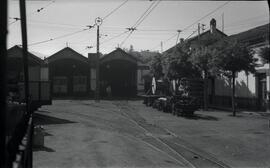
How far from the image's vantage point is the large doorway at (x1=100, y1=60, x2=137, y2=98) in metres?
55.4

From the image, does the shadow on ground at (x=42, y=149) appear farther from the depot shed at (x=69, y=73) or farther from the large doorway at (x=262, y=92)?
the depot shed at (x=69, y=73)

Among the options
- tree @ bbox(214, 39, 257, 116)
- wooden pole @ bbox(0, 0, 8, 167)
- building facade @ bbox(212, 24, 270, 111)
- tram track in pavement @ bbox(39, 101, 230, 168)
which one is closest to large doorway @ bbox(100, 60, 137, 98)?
building facade @ bbox(212, 24, 270, 111)

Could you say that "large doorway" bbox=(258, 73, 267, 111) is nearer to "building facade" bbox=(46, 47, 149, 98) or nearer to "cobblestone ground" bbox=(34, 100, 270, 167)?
"cobblestone ground" bbox=(34, 100, 270, 167)

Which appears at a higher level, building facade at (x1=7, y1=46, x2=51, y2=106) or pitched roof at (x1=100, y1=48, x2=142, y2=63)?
pitched roof at (x1=100, y1=48, x2=142, y2=63)

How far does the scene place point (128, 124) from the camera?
2159 cm

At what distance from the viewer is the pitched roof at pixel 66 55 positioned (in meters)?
52.8

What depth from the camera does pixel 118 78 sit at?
184 ft

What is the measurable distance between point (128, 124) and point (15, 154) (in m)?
17.6

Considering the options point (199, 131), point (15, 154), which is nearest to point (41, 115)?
point (199, 131)

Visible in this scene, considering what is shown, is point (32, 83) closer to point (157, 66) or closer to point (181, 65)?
point (181, 65)

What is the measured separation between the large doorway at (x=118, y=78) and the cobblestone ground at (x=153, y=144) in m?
33.2

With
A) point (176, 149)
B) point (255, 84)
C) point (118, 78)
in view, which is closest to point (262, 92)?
point (255, 84)

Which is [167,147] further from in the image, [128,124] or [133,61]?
[133,61]

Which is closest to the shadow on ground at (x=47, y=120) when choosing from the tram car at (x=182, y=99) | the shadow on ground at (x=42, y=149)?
the shadow on ground at (x=42, y=149)
